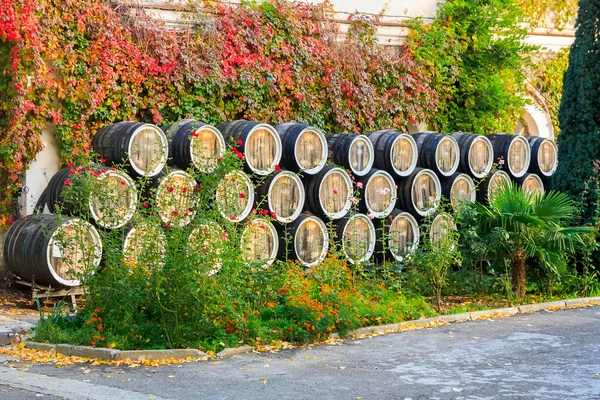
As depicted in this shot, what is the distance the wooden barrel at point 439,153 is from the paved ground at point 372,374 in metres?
5.61

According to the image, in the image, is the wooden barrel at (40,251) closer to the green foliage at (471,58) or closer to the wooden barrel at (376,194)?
the wooden barrel at (376,194)

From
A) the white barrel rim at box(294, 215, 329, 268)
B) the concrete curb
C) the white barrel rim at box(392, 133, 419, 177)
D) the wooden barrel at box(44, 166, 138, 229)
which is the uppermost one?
the white barrel rim at box(392, 133, 419, 177)

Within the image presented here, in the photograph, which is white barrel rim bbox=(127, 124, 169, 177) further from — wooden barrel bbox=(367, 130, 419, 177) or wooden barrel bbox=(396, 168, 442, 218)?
wooden barrel bbox=(396, 168, 442, 218)

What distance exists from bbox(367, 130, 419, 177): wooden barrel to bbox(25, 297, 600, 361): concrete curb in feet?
11.2

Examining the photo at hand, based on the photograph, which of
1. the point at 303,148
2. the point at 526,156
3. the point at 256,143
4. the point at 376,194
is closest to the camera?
the point at 256,143

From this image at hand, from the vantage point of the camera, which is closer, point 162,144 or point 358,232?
point 162,144

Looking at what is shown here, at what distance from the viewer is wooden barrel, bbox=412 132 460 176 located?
15055 mm

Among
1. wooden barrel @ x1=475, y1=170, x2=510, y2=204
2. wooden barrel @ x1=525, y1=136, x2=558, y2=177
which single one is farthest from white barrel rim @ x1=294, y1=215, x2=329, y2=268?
wooden barrel @ x1=525, y1=136, x2=558, y2=177

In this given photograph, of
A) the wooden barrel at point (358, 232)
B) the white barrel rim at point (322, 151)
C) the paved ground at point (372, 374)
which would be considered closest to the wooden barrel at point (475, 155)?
the wooden barrel at point (358, 232)

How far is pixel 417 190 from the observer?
14688 millimetres

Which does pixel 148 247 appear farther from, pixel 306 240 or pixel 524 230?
pixel 524 230

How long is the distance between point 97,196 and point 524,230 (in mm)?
5736

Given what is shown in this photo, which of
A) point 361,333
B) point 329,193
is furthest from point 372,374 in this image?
point 329,193

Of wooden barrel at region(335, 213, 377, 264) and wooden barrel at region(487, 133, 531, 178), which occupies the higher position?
wooden barrel at region(487, 133, 531, 178)
